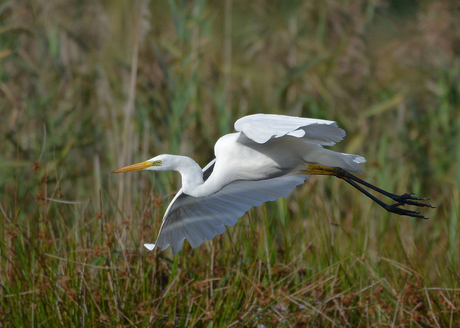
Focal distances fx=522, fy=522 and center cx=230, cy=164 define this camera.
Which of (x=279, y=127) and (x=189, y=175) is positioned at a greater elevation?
(x=279, y=127)

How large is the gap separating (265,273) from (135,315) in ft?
2.07

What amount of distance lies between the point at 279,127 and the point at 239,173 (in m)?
0.55

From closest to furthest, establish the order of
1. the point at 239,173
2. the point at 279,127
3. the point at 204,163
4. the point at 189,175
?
the point at 279,127 < the point at 189,175 < the point at 239,173 < the point at 204,163

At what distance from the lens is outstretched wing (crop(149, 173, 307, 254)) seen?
7.42 feet

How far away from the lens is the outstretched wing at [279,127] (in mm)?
1845

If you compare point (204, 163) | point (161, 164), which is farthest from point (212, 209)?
point (204, 163)

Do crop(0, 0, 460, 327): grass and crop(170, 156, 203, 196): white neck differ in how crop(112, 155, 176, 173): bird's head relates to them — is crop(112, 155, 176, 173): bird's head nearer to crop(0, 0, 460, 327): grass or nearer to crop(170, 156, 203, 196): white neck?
crop(170, 156, 203, 196): white neck

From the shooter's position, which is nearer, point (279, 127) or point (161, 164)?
point (279, 127)

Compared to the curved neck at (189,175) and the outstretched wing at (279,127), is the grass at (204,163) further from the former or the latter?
the outstretched wing at (279,127)

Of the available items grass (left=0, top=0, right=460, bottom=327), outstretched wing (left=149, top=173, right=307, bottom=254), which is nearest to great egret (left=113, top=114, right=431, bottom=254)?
outstretched wing (left=149, top=173, right=307, bottom=254)

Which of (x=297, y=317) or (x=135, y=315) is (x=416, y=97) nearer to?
(x=297, y=317)

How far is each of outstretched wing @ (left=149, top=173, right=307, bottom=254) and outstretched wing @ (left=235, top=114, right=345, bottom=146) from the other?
41cm

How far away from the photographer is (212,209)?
2.50 meters

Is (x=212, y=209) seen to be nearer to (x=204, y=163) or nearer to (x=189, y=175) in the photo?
(x=189, y=175)
